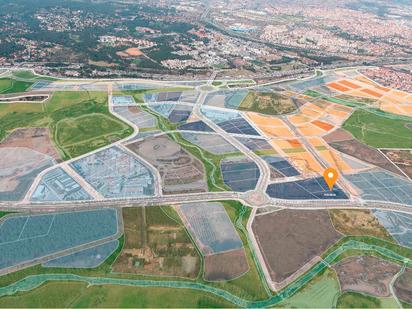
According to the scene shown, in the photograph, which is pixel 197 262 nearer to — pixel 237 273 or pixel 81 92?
pixel 237 273

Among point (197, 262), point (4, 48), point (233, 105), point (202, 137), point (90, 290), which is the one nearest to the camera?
→ point (90, 290)

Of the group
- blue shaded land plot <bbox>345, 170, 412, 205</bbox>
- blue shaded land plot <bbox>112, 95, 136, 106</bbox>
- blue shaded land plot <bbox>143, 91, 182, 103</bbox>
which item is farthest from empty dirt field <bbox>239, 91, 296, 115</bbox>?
blue shaded land plot <bbox>345, 170, 412, 205</bbox>

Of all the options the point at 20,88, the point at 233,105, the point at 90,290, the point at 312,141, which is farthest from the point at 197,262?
the point at 20,88

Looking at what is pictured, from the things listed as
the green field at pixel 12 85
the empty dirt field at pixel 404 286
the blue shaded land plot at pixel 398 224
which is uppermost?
the empty dirt field at pixel 404 286

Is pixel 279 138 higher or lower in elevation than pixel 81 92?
higher

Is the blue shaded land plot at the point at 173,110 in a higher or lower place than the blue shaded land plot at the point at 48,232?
lower

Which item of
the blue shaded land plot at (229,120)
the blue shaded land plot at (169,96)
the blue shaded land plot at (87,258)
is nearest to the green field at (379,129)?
the blue shaded land plot at (229,120)

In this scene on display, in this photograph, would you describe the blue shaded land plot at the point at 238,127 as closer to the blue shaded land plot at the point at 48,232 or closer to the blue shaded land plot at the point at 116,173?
the blue shaded land plot at the point at 116,173
